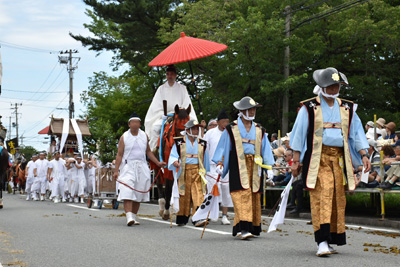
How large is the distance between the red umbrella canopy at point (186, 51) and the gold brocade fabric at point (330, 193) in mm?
5204

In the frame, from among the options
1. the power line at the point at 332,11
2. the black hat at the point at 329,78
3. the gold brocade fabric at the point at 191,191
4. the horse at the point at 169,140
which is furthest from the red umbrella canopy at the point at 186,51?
the power line at the point at 332,11


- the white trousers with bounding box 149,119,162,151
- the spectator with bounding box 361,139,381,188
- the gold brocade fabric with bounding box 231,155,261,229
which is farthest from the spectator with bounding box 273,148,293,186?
the gold brocade fabric with bounding box 231,155,261,229

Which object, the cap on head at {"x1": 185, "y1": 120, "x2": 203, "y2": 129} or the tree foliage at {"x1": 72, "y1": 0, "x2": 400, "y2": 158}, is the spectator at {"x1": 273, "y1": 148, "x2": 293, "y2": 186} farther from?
the tree foliage at {"x1": 72, "y1": 0, "x2": 400, "y2": 158}

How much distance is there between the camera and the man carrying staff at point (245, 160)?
9852 mm

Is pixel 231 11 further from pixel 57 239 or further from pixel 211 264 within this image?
pixel 211 264

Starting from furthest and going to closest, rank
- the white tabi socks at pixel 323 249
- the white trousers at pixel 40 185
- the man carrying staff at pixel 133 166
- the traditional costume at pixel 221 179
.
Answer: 1. the white trousers at pixel 40 185
2. the traditional costume at pixel 221 179
3. the man carrying staff at pixel 133 166
4. the white tabi socks at pixel 323 249

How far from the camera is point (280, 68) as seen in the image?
27.6m

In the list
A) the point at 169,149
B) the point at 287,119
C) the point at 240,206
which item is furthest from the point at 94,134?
the point at 240,206

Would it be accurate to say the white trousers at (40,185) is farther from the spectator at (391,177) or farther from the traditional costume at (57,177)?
the spectator at (391,177)

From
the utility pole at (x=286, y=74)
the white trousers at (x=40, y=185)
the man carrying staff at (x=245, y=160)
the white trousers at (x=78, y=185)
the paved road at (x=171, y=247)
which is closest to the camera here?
the paved road at (x=171, y=247)

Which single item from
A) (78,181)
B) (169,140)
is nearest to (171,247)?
(169,140)

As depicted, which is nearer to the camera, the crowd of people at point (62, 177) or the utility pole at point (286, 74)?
the crowd of people at point (62, 177)

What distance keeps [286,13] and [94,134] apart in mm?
24117

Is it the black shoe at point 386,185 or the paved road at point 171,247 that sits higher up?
the black shoe at point 386,185
